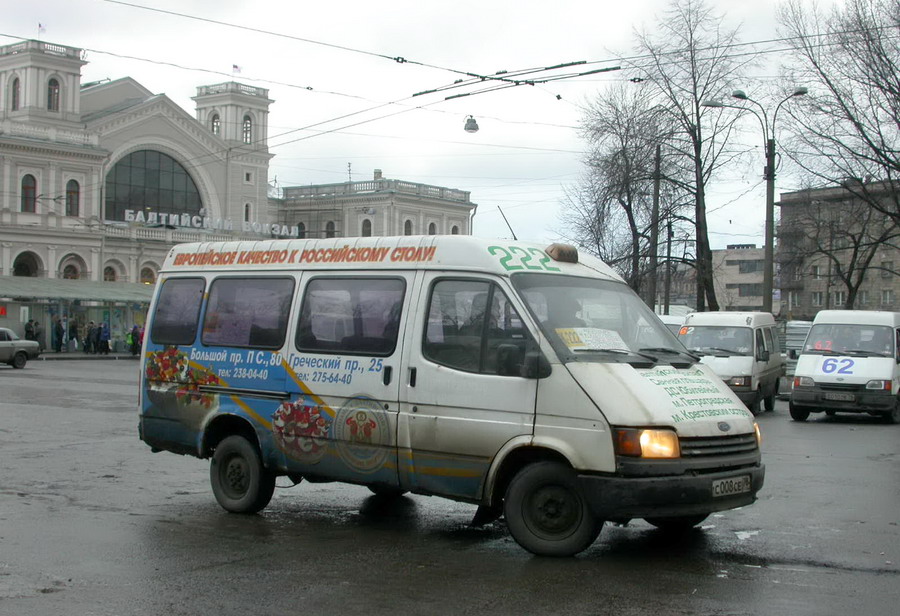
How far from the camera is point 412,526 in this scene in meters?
9.02

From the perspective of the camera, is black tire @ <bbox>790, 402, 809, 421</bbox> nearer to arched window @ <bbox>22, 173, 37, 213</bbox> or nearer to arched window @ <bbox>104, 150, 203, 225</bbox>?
arched window @ <bbox>22, 173, 37, 213</bbox>

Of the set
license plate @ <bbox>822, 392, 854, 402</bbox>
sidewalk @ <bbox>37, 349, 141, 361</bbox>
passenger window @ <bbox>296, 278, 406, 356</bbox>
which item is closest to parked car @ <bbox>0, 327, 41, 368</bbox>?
sidewalk @ <bbox>37, 349, 141, 361</bbox>

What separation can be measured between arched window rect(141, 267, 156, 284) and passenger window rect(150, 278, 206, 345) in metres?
64.4

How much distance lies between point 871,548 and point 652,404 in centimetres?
222

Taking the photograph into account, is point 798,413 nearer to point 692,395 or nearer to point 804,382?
point 804,382

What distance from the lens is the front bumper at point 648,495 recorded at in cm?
720

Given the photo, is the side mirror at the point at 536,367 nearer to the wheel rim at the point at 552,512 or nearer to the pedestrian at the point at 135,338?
the wheel rim at the point at 552,512

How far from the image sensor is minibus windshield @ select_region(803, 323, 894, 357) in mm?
20734

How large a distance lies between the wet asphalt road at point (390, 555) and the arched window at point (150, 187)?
2517 inches

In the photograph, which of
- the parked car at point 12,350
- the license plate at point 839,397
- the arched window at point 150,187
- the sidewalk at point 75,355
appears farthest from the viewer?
the arched window at point 150,187

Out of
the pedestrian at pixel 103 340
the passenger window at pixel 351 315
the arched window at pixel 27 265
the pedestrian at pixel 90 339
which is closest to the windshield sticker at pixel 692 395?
the passenger window at pixel 351 315

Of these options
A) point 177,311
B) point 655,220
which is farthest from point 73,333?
point 177,311

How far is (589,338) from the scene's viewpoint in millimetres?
7902

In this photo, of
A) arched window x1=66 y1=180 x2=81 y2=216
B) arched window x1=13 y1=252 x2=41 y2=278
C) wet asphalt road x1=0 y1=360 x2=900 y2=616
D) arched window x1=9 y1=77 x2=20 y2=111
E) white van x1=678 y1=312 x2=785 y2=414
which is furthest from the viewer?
arched window x1=9 y1=77 x2=20 y2=111
